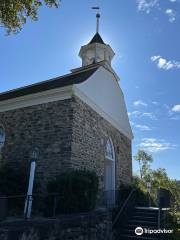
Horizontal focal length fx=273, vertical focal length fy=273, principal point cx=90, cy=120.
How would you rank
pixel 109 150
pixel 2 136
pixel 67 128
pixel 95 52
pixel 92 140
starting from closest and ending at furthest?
1. pixel 67 128
2. pixel 92 140
3. pixel 2 136
4. pixel 109 150
5. pixel 95 52

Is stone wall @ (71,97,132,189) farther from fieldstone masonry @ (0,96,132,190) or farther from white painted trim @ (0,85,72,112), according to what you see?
white painted trim @ (0,85,72,112)

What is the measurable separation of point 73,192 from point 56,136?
3034 millimetres

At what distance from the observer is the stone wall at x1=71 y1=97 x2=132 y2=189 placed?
39.7ft

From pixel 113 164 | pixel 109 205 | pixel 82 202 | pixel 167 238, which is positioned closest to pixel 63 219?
pixel 82 202

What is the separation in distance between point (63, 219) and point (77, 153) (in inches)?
160

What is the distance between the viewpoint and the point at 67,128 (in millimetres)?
11875

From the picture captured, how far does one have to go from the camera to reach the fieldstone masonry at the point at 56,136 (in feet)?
38.5

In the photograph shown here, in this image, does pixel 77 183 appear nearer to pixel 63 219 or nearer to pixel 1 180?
pixel 63 219

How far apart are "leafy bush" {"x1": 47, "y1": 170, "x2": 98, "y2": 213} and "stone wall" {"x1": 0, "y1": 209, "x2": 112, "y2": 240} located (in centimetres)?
46

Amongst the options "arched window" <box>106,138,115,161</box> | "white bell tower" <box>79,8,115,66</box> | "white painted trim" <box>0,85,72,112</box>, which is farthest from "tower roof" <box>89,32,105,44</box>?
"white painted trim" <box>0,85,72,112</box>

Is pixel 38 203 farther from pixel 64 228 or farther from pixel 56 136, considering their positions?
pixel 64 228

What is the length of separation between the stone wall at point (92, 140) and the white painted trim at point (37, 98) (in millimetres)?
592

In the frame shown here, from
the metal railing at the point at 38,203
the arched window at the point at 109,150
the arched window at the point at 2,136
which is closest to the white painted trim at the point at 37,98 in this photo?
the arched window at the point at 2,136

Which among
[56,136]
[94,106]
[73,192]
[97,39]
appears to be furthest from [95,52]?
[73,192]
